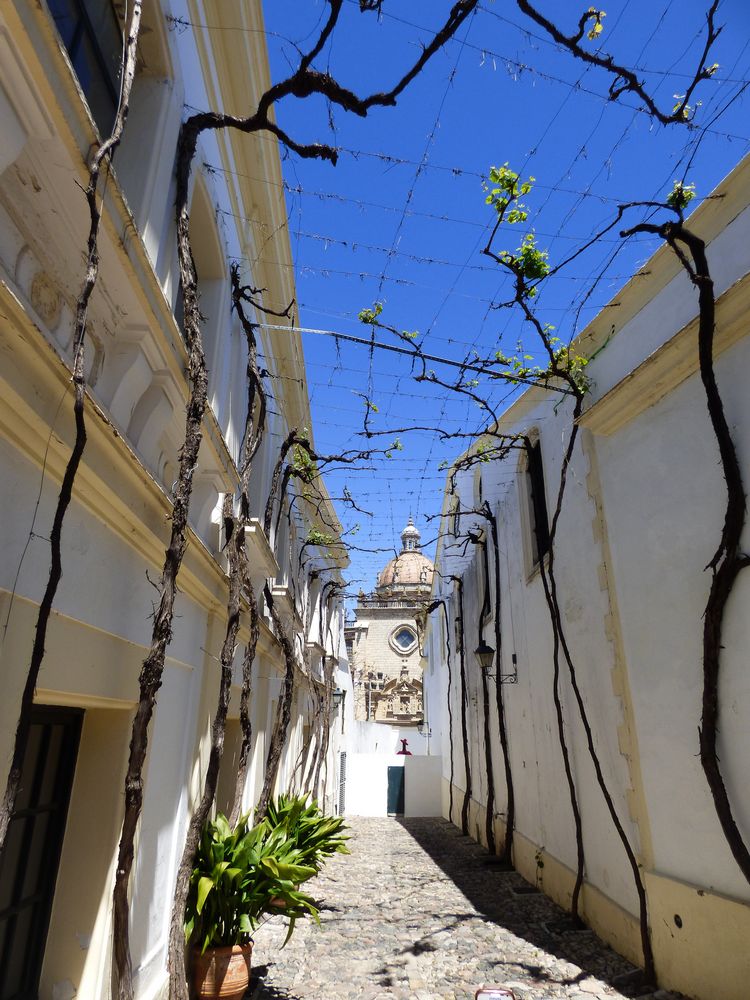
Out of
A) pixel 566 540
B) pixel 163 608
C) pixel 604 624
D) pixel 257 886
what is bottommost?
pixel 257 886

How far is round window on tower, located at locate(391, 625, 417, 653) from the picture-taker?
37.0 metres

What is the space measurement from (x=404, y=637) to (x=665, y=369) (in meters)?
33.7

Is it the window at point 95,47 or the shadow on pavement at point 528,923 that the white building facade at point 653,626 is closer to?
the shadow on pavement at point 528,923

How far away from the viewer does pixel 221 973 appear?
392cm

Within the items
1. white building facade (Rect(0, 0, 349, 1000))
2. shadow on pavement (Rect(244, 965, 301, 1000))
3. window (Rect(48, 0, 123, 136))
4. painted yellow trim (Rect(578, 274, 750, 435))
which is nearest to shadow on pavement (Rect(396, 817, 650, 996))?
shadow on pavement (Rect(244, 965, 301, 1000))

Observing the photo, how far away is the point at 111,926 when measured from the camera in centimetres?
304

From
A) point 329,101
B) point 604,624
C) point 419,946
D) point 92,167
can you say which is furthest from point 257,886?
point 329,101

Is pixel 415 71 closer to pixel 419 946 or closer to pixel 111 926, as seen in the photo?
pixel 111 926

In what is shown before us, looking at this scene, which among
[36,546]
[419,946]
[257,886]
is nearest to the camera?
[36,546]

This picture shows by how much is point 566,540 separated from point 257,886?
4635 mm

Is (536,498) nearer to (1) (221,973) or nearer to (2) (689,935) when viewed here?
(2) (689,935)

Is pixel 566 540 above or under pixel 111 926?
above

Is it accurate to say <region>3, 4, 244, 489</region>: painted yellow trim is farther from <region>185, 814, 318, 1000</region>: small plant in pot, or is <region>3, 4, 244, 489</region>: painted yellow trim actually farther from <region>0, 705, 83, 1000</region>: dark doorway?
<region>185, 814, 318, 1000</region>: small plant in pot

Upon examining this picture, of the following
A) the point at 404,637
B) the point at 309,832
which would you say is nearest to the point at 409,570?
the point at 404,637
